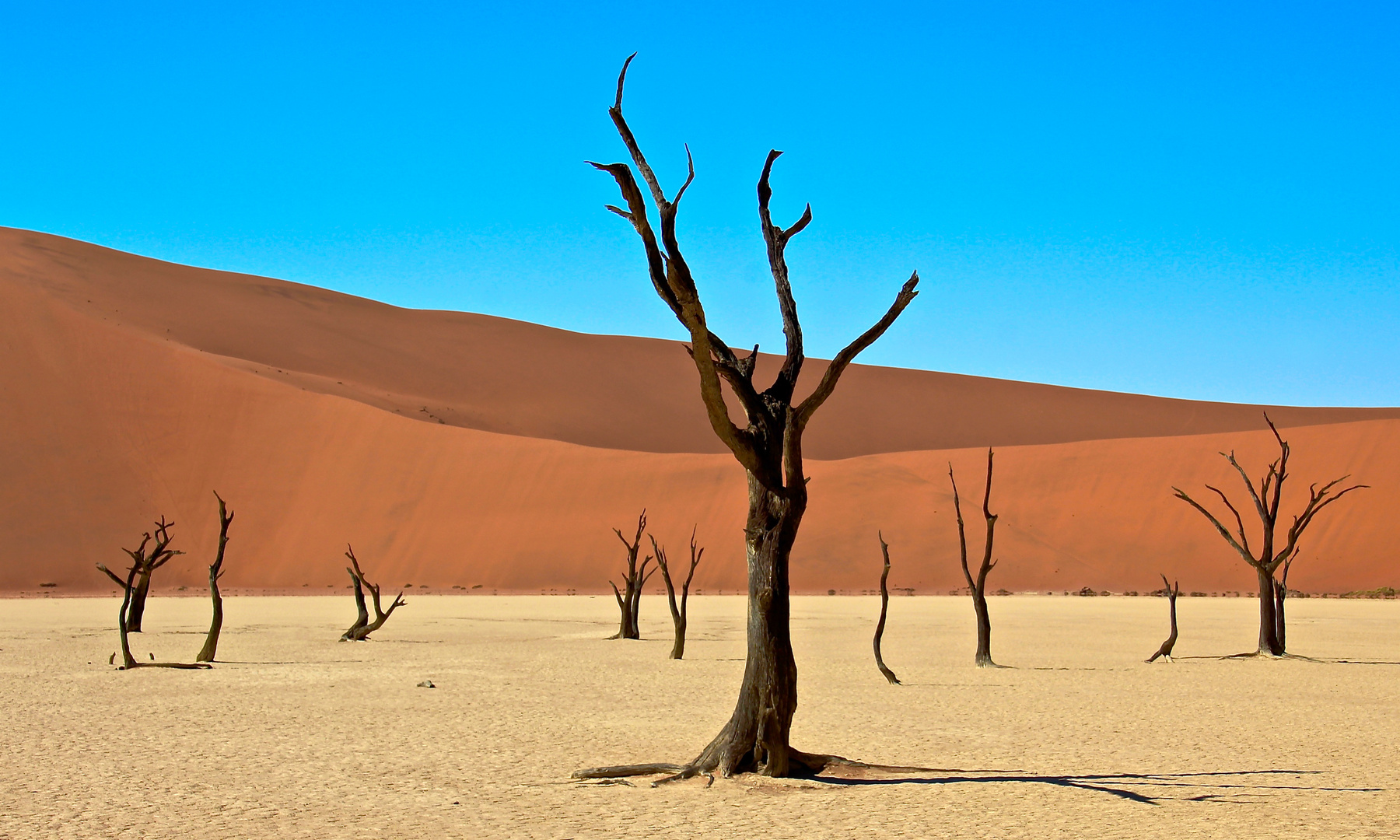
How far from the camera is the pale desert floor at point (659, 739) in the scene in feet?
23.1

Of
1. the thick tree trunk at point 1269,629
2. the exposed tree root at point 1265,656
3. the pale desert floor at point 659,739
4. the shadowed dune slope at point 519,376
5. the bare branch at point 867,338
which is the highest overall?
the shadowed dune slope at point 519,376

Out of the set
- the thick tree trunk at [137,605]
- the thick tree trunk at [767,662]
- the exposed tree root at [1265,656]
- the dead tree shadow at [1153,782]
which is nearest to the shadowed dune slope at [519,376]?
the thick tree trunk at [137,605]

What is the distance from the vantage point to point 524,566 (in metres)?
45.3

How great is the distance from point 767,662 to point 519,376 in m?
78.4

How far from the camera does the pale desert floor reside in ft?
23.1

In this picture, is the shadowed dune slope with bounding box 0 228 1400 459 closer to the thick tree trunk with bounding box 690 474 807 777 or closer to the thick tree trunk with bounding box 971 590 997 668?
the thick tree trunk with bounding box 971 590 997 668

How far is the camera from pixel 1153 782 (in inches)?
324

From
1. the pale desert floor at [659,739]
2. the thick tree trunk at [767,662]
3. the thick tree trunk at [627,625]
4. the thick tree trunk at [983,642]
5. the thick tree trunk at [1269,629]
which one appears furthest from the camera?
the thick tree trunk at [627,625]

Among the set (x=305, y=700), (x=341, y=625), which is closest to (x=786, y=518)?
(x=305, y=700)

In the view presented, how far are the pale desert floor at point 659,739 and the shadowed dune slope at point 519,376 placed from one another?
4568cm

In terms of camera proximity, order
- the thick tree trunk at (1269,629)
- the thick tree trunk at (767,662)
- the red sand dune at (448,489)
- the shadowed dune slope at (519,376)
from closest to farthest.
→ the thick tree trunk at (767,662), the thick tree trunk at (1269,629), the red sand dune at (448,489), the shadowed dune slope at (519,376)

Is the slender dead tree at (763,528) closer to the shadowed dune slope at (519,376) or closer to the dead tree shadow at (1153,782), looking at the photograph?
the dead tree shadow at (1153,782)

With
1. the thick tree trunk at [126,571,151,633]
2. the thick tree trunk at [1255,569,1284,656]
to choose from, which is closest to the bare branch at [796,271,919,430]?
the thick tree trunk at [1255,569,1284,656]

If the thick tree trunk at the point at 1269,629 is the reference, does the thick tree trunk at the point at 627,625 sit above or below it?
below
